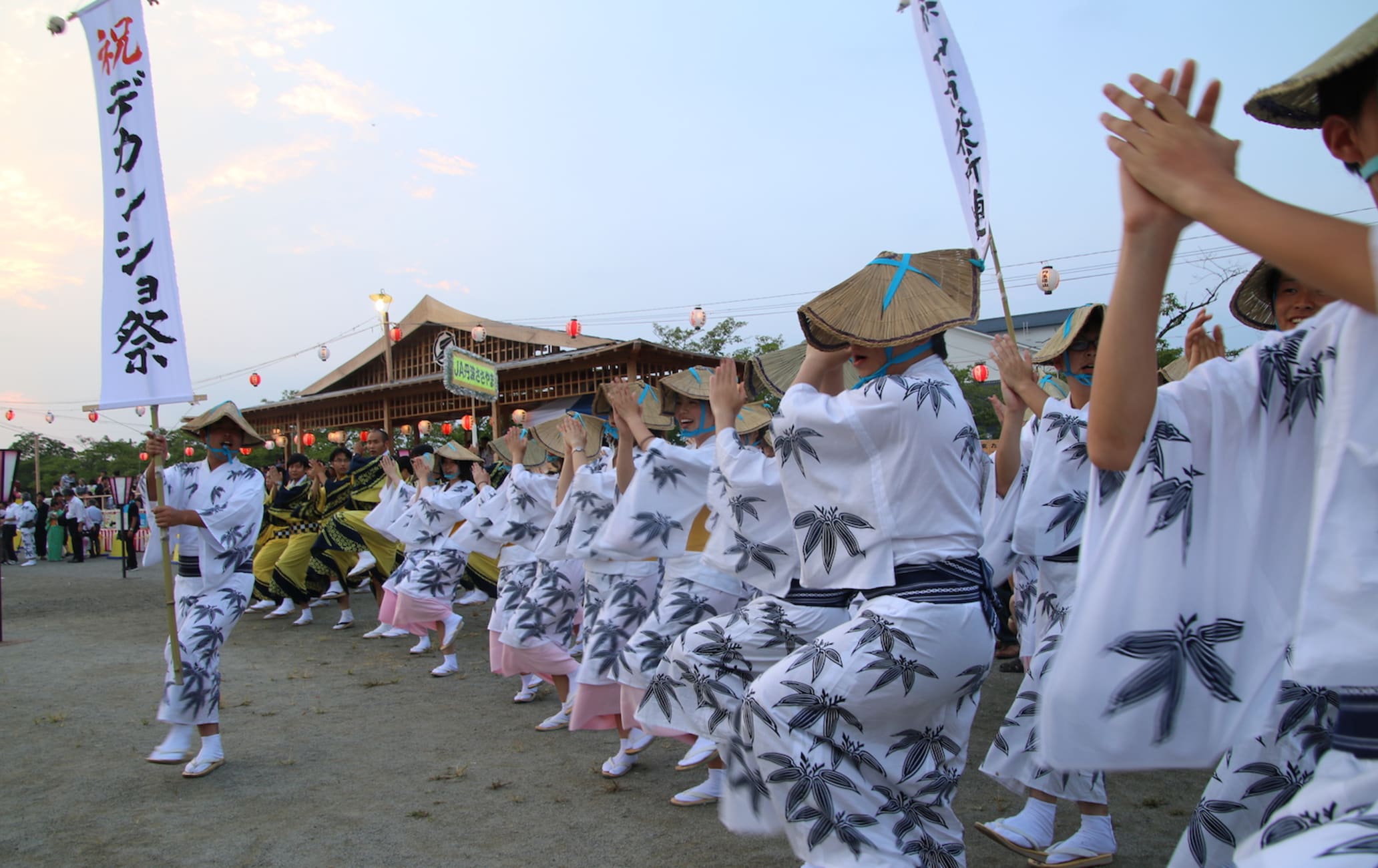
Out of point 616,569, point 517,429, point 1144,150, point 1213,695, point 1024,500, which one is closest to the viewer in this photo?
point 1144,150

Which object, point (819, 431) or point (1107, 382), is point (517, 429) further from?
point (1107, 382)

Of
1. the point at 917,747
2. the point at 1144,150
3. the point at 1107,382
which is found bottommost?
the point at 917,747

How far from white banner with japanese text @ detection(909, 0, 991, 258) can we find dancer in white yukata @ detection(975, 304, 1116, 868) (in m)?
1.14

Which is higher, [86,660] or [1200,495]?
[1200,495]

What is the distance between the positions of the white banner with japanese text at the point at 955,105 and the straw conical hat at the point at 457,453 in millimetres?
6246

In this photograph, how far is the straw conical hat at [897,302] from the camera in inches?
117

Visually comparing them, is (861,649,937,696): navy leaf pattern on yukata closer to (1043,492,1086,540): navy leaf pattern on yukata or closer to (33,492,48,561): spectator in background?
(1043,492,1086,540): navy leaf pattern on yukata

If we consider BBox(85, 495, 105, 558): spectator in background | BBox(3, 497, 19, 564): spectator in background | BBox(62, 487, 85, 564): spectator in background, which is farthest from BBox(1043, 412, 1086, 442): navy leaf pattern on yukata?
BBox(85, 495, 105, 558): spectator in background

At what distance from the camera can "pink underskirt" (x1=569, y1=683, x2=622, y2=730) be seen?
541cm

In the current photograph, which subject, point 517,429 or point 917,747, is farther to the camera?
point 517,429

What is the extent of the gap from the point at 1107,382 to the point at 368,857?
3.77m

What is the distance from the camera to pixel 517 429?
760 cm

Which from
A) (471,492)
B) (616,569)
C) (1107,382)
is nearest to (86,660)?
(471,492)

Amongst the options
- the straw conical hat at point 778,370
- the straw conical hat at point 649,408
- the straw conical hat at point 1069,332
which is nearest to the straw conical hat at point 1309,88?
the straw conical hat at point 1069,332
